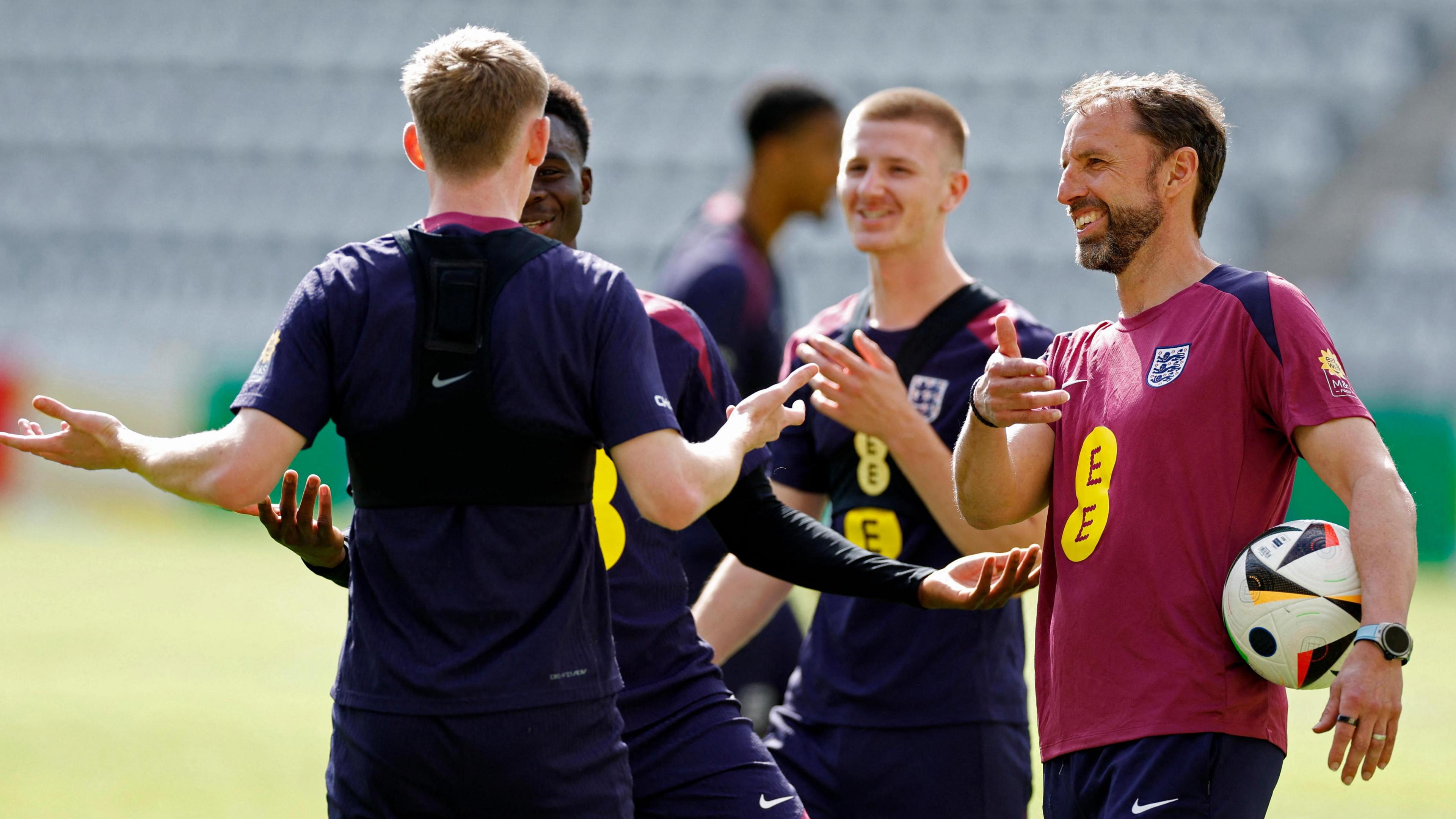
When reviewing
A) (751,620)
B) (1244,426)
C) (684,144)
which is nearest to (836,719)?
(751,620)

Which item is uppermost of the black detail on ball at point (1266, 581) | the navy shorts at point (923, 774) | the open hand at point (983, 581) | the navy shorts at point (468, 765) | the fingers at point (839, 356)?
the fingers at point (839, 356)

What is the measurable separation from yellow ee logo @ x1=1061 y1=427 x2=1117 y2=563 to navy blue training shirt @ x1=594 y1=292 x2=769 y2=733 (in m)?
0.81

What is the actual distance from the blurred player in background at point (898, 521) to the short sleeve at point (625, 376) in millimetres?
1471

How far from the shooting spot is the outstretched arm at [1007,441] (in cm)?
381

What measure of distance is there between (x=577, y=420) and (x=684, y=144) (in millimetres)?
31469

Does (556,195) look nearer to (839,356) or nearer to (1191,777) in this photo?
(839,356)

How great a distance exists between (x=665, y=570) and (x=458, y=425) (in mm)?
1171

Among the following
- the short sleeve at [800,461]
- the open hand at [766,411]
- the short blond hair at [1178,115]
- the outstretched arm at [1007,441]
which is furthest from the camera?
the short sleeve at [800,461]

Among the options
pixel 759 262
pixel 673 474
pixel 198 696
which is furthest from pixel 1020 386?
pixel 198 696

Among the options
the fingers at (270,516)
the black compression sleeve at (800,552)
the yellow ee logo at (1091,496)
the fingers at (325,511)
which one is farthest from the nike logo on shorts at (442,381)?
the yellow ee logo at (1091,496)

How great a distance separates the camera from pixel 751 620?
212 inches

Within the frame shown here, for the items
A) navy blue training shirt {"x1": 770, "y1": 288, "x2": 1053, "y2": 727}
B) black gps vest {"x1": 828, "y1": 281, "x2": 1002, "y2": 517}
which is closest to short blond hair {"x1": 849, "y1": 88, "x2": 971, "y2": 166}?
black gps vest {"x1": 828, "y1": 281, "x2": 1002, "y2": 517}

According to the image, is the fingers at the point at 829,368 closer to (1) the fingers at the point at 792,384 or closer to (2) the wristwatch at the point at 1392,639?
(1) the fingers at the point at 792,384

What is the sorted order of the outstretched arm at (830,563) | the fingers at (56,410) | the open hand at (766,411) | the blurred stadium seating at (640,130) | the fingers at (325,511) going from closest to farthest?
the fingers at (56,410) → the open hand at (766,411) → the fingers at (325,511) → the outstretched arm at (830,563) → the blurred stadium seating at (640,130)
